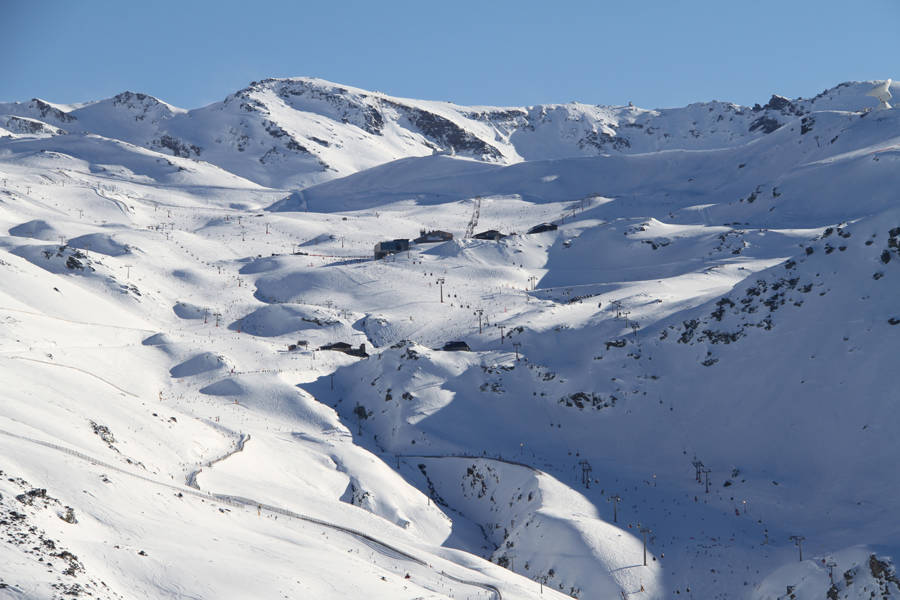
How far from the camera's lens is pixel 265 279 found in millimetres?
70125

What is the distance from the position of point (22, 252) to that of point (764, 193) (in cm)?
6635

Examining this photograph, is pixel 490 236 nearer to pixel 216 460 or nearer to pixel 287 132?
pixel 216 460

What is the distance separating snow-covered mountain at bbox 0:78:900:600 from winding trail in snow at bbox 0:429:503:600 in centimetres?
21

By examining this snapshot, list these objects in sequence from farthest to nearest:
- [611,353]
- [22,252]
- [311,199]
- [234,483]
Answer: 1. [311,199]
2. [22,252]
3. [611,353]
4. [234,483]

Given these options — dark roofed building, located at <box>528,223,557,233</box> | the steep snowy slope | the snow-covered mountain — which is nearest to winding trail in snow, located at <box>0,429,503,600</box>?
the snow-covered mountain

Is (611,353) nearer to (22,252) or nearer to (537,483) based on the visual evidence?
(537,483)

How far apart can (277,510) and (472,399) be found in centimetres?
1926

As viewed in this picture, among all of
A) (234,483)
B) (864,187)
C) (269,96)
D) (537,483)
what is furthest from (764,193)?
(269,96)

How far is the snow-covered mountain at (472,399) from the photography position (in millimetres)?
23891

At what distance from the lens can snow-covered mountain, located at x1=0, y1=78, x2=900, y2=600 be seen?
2389 centimetres

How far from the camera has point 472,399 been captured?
4569cm

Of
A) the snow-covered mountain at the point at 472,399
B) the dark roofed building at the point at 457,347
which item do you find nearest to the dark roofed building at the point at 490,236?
the snow-covered mountain at the point at 472,399

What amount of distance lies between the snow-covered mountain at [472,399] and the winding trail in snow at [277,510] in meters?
Result: 0.21

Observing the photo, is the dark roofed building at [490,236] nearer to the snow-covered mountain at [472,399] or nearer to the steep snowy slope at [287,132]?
the snow-covered mountain at [472,399]
